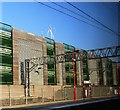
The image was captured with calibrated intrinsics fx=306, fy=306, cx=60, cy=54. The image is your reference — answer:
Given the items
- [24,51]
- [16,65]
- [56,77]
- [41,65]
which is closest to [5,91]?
[16,65]

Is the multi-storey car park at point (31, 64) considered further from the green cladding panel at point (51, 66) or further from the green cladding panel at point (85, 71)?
the green cladding panel at point (85, 71)

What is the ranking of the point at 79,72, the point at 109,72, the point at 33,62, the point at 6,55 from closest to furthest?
the point at 6,55
the point at 33,62
the point at 79,72
the point at 109,72

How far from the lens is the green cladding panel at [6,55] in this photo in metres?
38.3

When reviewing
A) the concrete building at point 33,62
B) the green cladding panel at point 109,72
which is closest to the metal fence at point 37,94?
the concrete building at point 33,62

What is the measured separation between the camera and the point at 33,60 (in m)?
45.3

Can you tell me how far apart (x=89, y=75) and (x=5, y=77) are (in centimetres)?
3272

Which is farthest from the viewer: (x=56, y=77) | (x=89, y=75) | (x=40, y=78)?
(x=89, y=75)

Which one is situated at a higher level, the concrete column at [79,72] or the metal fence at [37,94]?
the concrete column at [79,72]

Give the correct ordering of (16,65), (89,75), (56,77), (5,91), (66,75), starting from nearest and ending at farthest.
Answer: (5,91), (16,65), (56,77), (66,75), (89,75)

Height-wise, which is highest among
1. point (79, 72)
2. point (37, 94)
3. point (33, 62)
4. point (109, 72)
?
point (33, 62)

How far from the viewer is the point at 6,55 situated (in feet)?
129

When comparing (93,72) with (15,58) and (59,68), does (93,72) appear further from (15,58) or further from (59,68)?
(15,58)

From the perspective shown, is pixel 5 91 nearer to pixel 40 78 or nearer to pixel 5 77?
pixel 5 77

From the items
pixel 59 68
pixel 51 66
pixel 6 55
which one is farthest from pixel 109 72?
pixel 6 55
